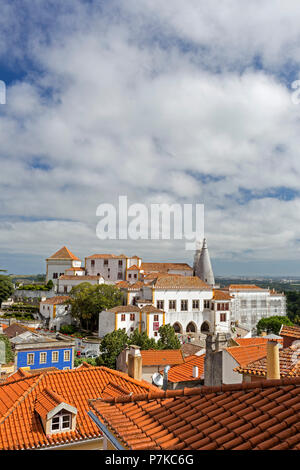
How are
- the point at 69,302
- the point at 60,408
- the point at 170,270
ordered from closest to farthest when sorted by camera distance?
the point at 60,408
the point at 69,302
the point at 170,270

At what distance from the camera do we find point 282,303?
7325 centimetres

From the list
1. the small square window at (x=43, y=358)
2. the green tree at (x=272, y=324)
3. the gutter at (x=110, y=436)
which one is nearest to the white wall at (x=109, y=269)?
the green tree at (x=272, y=324)

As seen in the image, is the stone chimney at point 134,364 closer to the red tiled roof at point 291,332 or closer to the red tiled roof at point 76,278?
the red tiled roof at point 291,332

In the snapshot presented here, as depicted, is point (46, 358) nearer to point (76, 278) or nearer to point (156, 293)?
point (156, 293)

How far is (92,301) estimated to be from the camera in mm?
42781

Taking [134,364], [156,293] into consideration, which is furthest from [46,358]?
[156,293]

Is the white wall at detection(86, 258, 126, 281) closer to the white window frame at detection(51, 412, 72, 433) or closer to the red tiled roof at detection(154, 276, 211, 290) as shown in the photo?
the red tiled roof at detection(154, 276, 211, 290)

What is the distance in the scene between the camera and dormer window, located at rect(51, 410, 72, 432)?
708cm

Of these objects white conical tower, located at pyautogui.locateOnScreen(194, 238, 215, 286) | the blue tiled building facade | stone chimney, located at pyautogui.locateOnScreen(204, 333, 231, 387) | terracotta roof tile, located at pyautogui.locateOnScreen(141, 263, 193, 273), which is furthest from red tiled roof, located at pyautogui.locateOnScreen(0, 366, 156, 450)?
terracotta roof tile, located at pyautogui.locateOnScreen(141, 263, 193, 273)

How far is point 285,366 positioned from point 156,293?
1536 inches

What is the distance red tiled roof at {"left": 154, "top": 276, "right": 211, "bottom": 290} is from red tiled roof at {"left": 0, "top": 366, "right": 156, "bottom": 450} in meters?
36.2
